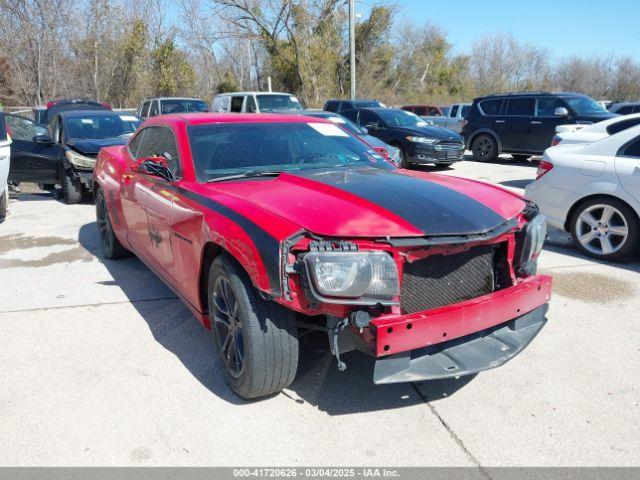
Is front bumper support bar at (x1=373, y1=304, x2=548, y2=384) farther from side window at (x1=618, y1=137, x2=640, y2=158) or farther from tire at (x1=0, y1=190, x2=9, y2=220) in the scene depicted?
tire at (x1=0, y1=190, x2=9, y2=220)

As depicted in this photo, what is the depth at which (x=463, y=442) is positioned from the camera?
9.11 feet

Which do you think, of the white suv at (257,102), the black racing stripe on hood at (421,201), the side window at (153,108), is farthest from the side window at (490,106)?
the black racing stripe on hood at (421,201)

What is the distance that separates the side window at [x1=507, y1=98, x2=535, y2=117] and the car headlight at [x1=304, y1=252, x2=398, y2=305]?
42.3ft

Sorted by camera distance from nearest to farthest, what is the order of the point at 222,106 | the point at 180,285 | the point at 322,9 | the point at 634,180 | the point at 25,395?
the point at 25,395 → the point at 180,285 → the point at 634,180 → the point at 222,106 → the point at 322,9

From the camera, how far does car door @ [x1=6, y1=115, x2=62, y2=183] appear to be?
A: 369 inches

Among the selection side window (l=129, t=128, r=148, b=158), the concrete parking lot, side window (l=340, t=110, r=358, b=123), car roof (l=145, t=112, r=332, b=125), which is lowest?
the concrete parking lot

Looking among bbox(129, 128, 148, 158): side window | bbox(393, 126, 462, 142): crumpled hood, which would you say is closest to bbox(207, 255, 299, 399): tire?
bbox(129, 128, 148, 158): side window

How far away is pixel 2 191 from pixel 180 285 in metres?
5.42

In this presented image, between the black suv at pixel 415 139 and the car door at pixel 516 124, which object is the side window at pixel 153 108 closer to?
the black suv at pixel 415 139

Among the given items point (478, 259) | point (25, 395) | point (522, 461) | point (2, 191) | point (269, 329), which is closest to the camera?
point (522, 461)

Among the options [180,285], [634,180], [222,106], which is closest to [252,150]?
[180,285]

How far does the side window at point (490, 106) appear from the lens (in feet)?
48.0

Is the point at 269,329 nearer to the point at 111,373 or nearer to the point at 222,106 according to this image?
the point at 111,373

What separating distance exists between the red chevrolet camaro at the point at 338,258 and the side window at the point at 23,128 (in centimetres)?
695
